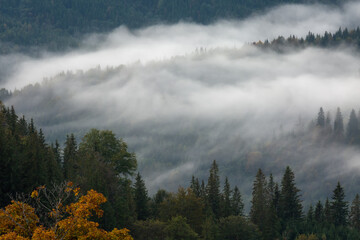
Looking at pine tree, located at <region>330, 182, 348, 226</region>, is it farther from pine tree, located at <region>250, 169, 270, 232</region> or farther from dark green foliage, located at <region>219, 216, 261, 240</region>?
dark green foliage, located at <region>219, 216, 261, 240</region>

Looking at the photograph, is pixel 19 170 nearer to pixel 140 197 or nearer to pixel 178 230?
Result: pixel 178 230

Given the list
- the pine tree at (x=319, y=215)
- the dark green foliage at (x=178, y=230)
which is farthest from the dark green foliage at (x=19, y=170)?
the pine tree at (x=319, y=215)

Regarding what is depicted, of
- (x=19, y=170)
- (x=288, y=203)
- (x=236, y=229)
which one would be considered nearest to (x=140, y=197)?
(x=236, y=229)

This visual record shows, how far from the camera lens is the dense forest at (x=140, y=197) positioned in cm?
4853

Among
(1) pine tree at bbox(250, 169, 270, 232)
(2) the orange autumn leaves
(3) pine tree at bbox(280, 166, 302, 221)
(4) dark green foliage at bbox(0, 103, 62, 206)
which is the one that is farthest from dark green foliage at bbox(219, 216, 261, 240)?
(2) the orange autumn leaves

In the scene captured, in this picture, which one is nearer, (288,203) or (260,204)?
(260,204)

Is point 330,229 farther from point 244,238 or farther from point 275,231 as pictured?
point 244,238

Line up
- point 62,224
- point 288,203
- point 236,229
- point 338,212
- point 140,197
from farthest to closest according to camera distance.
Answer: point 338,212
point 288,203
point 236,229
point 140,197
point 62,224

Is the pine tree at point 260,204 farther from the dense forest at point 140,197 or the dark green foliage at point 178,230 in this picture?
the dark green foliage at point 178,230

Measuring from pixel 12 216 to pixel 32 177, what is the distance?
73.9 ft

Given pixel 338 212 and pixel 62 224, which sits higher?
pixel 62 224

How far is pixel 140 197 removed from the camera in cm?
7700

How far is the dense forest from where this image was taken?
48.5 metres

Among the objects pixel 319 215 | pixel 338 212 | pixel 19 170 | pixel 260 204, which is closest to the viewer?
pixel 19 170
